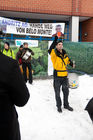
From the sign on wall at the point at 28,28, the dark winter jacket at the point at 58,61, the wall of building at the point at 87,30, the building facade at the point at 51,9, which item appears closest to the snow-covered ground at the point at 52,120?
the dark winter jacket at the point at 58,61

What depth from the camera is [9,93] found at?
1243 mm

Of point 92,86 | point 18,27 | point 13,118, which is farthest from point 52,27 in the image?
point 13,118

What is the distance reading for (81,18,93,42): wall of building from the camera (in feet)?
42.5

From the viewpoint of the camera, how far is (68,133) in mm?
2809

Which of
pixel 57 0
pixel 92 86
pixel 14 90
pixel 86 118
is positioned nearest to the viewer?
pixel 14 90

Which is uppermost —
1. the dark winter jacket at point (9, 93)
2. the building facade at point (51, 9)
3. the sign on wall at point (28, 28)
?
the building facade at point (51, 9)

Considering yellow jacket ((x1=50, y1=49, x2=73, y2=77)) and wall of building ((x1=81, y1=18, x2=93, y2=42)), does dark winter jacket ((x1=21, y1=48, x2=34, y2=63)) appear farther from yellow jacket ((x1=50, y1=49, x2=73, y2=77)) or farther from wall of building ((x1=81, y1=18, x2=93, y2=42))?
wall of building ((x1=81, y1=18, x2=93, y2=42))

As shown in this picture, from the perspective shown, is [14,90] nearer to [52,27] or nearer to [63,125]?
Answer: [63,125]

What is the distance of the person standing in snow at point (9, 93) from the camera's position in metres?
1.12

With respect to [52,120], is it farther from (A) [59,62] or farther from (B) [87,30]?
(B) [87,30]

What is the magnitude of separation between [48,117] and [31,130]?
0.69m

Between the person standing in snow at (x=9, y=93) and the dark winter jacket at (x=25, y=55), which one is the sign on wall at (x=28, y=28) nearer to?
the dark winter jacket at (x=25, y=55)

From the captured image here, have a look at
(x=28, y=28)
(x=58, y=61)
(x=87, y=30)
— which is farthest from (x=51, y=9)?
(x=58, y=61)

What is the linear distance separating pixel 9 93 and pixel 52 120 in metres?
2.39
